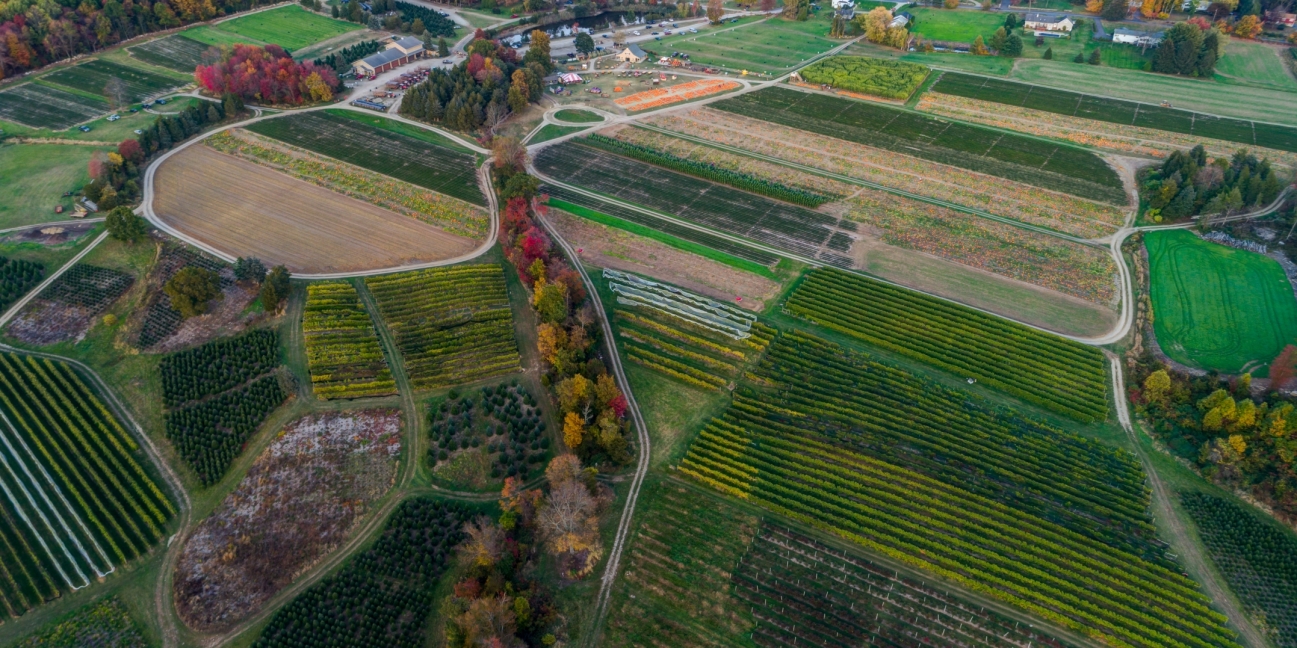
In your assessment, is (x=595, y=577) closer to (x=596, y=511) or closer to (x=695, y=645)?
(x=596, y=511)

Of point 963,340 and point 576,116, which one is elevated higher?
point 576,116

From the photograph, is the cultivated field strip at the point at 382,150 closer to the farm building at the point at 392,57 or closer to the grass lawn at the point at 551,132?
the grass lawn at the point at 551,132

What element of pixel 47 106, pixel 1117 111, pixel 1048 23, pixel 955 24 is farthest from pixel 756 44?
pixel 47 106

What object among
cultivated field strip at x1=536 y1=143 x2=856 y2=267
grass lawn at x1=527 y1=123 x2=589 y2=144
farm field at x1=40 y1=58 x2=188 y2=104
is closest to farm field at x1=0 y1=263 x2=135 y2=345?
cultivated field strip at x1=536 y1=143 x2=856 y2=267

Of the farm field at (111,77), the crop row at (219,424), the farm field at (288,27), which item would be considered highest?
the farm field at (288,27)

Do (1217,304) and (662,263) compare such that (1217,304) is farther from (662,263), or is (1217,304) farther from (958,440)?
(662,263)

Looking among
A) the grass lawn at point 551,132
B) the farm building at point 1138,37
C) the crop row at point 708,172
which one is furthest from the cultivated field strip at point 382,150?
the farm building at point 1138,37

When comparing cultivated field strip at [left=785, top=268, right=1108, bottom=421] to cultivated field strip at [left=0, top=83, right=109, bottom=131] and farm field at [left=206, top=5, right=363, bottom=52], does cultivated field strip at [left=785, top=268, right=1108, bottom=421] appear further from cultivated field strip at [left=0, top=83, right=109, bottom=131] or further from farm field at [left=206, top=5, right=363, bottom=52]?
farm field at [left=206, top=5, right=363, bottom=52]

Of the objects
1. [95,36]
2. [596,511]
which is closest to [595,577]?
[596,511]
